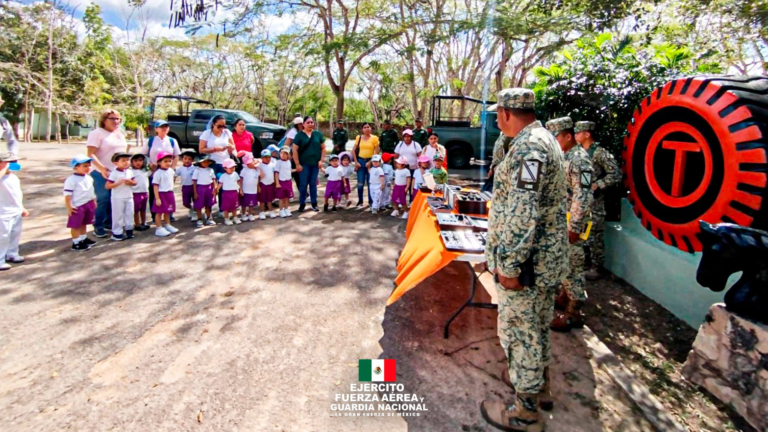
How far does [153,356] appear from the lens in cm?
278

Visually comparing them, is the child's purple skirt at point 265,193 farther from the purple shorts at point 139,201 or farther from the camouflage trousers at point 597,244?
the camouflage trousers at point 597,244

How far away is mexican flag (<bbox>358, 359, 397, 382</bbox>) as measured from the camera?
8.70 feet

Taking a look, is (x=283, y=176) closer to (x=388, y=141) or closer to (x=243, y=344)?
(x=388, y=141)

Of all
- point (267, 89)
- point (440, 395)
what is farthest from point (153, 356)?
point (267, 89)

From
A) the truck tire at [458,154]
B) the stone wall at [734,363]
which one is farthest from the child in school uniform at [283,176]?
the truck tire at [458,154]

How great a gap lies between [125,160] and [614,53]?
622 centimetres

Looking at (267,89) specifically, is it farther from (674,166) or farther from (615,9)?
(674,166)

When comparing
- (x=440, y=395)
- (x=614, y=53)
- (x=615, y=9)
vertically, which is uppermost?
(x=615, y=9)

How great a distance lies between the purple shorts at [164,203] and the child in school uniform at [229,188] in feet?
2.23

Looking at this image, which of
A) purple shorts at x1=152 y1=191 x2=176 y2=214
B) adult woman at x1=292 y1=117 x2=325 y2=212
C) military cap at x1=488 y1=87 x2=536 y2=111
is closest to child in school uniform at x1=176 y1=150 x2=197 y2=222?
purple shorts at x1=152 y1=191 x2=176 y2=214

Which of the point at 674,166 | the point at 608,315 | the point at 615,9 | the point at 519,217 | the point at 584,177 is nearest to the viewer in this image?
the point at 519,217

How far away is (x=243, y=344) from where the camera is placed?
9.75 ft

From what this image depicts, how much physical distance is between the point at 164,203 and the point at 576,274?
4994 mm

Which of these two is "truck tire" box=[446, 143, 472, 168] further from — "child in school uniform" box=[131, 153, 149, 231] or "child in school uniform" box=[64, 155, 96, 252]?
"child in school uniform" box=[64, 155, 96, 252]
